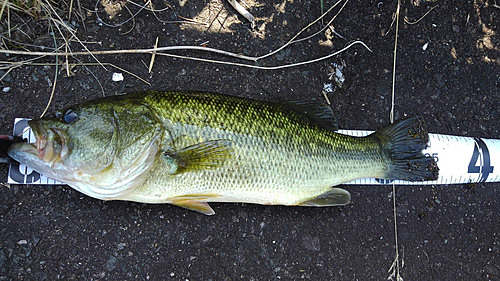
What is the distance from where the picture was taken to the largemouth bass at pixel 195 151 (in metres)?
1.98

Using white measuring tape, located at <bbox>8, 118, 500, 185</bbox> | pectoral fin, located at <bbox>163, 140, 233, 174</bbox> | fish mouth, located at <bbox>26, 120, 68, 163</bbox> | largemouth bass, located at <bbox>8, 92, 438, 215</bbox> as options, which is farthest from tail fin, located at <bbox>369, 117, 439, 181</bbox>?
fish mouth, located at <bbox>26, 120, 68, 163</bbox>

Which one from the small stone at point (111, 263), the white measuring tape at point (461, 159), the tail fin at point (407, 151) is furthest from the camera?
the white measuring tape at point (461, 159)

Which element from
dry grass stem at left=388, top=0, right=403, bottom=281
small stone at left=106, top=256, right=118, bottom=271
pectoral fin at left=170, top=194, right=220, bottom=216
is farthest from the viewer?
dry grass stem at left=388, top=0, right=403, bottom=281

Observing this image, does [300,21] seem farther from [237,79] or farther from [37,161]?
[37,161]

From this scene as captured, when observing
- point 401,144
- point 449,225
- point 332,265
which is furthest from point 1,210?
point 449,225

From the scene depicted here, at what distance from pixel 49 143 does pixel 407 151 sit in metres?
2.61

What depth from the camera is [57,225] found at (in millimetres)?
2432

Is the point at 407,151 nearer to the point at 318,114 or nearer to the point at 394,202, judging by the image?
the point at 394,202

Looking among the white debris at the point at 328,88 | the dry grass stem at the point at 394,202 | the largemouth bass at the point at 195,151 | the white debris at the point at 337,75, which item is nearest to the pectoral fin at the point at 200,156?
the largemouth bass at the point at 195,151

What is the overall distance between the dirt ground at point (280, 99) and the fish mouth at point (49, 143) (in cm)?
64

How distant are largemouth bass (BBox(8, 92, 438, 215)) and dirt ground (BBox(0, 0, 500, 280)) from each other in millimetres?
418

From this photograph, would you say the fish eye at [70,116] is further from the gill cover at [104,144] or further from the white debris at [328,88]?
the white debris at [328,88]

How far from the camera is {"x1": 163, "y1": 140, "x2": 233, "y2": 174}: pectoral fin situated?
2066 mm

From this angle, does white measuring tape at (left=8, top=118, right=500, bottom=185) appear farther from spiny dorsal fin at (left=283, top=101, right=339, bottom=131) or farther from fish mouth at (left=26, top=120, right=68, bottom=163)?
fish mouth at (left=26, top=120, right=68, bottom=163)
